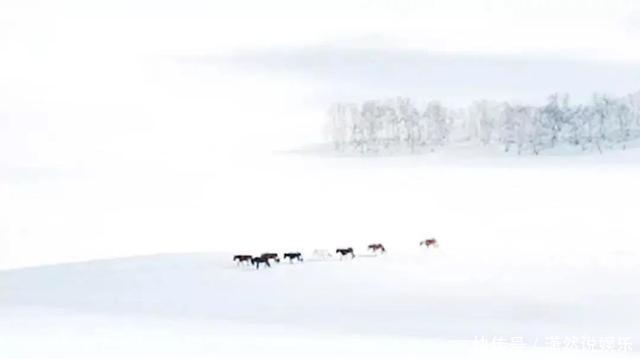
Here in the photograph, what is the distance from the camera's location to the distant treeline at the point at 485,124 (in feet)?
47.7

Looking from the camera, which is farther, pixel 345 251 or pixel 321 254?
pixel 321 254

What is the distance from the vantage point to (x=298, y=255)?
35.4 ft

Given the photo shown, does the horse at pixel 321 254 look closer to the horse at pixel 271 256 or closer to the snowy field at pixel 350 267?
the snowy field at pixel 350 267

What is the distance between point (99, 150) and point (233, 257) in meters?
4.32

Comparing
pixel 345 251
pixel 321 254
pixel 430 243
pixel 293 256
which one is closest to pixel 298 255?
pixel 293 256

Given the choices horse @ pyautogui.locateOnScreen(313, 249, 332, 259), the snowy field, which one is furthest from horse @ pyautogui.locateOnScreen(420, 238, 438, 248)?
horse @ pyautogui.locateOnScreen(313, 249, 332, 259)

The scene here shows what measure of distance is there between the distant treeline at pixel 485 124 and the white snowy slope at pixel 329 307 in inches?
151

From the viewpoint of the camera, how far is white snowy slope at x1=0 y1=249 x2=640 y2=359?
7.26m

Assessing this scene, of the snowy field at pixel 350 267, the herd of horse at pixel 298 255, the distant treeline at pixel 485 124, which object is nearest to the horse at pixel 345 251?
the herd of horse at pixel 298 255

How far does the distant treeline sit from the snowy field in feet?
1.25

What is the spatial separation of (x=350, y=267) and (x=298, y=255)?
62 cm

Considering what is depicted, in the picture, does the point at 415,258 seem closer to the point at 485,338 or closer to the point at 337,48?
the point at 485,338

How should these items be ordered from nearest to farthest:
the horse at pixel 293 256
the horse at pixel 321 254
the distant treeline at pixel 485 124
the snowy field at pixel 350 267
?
the snowy field at pixel 350 267 < the horse at pixel 293 256 < the horse at pixel 321 254 < the distant treeline at pixel 485 124

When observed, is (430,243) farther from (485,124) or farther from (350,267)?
(485,124)
